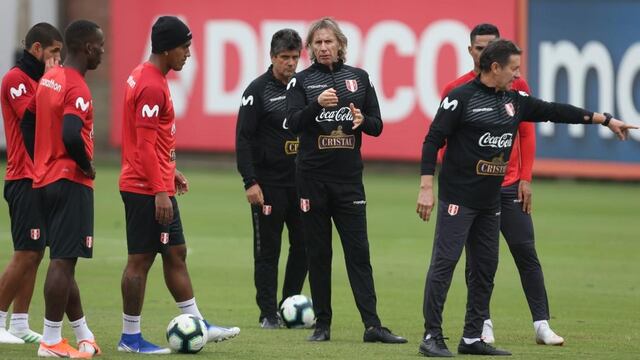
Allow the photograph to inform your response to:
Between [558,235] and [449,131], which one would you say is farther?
[558,235]

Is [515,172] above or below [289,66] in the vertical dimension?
below

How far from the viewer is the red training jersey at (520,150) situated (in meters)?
10.8

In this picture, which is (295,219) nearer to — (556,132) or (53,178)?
(53,178)

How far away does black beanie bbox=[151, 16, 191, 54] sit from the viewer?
9758 mm

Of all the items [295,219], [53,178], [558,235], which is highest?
[53,178]

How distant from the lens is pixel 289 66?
11852mm

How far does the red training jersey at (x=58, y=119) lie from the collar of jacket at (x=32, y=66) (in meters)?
0.95

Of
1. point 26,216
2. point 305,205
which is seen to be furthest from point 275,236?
point 26,216

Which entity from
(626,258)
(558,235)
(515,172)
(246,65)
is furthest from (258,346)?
(246,65)

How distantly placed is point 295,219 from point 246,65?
67.3 feet

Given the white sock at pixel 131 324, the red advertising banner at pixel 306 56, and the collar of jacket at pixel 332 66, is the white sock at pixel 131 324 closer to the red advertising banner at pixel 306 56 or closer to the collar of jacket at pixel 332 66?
the collar of jacket at pixel 332 66

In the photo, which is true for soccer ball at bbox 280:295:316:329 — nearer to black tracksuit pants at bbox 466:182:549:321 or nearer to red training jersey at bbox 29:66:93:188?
black tracksuit pants at bbox 466:182:549:321

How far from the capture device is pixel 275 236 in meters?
12.1

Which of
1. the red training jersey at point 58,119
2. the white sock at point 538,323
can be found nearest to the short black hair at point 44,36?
the red training jersey at point 58,119
